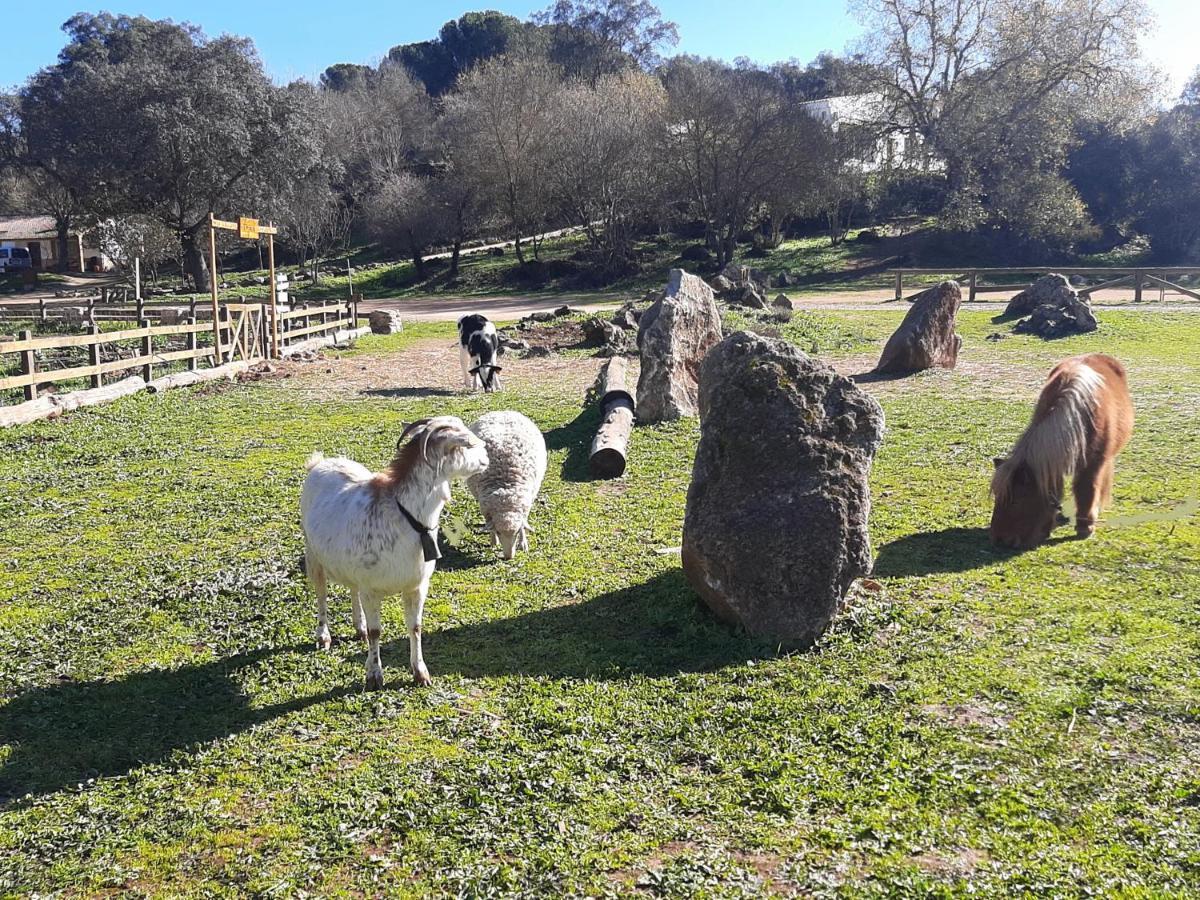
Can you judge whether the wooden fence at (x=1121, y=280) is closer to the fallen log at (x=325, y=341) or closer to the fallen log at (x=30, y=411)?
the fallen log at (x=325, y=341)

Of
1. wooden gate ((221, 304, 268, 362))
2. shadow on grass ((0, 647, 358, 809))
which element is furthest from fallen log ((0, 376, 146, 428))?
shadow on grass ((0, 647, 358, 809))

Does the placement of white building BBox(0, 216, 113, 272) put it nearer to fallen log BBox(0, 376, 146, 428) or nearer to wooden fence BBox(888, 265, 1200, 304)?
fallen log BBox(0, 376, 146, 428)

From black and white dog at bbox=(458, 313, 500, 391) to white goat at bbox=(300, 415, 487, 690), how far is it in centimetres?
1141

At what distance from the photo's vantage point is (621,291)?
135 ft

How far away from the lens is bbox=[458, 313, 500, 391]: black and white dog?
1705 cm

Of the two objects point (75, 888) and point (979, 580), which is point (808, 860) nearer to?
point (75, 888)

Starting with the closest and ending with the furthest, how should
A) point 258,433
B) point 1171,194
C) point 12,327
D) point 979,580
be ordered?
point 979,580 < point 258,433 < point 12,327 < point 1171,194

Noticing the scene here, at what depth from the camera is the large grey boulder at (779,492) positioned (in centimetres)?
609

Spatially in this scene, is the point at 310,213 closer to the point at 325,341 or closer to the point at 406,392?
the point at 325,341

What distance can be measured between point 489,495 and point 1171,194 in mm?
47086

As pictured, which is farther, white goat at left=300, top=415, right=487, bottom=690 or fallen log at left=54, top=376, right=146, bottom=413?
fallen log at left=54, top=376, right=146, bottom=413

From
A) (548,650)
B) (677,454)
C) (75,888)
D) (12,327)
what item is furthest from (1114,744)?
(12,327)

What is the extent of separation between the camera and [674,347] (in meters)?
14.4

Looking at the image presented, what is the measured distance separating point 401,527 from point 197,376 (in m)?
14.4
